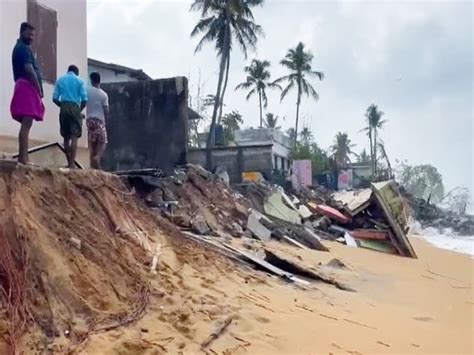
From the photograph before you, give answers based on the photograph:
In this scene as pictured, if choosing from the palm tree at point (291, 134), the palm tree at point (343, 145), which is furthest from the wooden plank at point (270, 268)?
the palm tree at point (343, 145)

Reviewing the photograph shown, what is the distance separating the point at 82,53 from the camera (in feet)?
34.9

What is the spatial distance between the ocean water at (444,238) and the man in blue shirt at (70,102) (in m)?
15.6

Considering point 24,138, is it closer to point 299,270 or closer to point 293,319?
point 293,319

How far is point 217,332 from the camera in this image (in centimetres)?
497

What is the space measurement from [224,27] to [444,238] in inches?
629

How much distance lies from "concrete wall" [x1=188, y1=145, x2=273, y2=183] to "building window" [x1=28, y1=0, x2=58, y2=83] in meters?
9.63

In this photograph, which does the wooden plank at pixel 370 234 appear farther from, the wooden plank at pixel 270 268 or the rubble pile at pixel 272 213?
the wooden plank at pixel 270 268

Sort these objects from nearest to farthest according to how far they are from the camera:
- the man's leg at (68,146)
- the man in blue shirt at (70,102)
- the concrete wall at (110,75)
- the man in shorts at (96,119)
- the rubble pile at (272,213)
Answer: the man in blue shirt at (70,102) → the man's leg at (68,146) → the man in shorts at (96,119) → the rubble pile at (272,213) → the concrete wall at (110,75)

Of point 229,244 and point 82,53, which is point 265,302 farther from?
point 82,53

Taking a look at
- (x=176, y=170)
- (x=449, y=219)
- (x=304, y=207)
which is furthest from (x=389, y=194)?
(x=449, y=219)

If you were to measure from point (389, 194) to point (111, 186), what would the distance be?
36.7 feet

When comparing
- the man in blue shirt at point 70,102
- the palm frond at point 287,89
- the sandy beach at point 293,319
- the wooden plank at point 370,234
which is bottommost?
the wooden plank at point 370,234

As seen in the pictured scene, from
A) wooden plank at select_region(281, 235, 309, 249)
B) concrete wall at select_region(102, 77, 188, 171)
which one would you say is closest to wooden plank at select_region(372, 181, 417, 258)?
wooden plank at select_region(281, 235, 309, 249)

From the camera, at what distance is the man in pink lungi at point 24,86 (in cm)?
592
